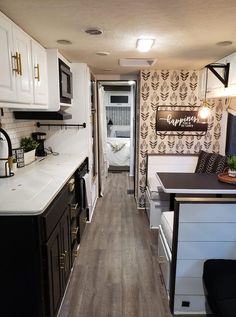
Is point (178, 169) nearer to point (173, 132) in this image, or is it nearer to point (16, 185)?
point (173, 132)

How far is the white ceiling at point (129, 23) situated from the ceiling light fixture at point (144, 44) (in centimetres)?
5

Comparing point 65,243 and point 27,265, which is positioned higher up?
point 27,265

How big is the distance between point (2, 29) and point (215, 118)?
3.19m

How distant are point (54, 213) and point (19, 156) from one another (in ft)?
3.61

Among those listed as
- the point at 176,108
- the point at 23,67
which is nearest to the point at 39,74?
the point at 23,67

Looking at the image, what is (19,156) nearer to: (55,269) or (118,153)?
(55,269)

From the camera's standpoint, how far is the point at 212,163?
10.9 ft

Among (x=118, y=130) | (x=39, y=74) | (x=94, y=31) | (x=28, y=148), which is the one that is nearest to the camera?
(x=94, y=31)

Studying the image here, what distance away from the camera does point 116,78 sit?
4.19 meters

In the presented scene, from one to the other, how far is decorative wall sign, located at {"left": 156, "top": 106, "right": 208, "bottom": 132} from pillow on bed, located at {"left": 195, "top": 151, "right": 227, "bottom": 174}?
52cm

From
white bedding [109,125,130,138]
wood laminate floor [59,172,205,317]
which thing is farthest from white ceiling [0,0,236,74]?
white bedding [109,125,130,138]

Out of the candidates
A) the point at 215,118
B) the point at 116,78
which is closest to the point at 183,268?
the point at 215,118

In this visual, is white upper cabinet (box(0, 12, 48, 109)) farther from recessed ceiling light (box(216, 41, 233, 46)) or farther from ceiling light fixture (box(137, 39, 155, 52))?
recessed ceiling light (box(216, 41, 233, 46))

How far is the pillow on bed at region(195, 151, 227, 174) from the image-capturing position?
3191 mm
